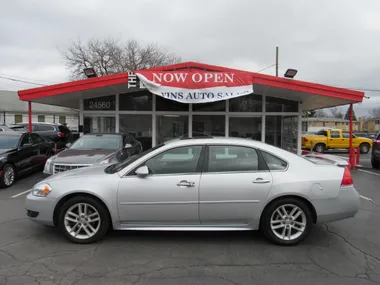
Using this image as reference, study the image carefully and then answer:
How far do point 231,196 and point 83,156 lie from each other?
450cm

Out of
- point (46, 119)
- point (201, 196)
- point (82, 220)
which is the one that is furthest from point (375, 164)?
point (46, 119)

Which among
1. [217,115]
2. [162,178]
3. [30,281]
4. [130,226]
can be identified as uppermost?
[217,115]

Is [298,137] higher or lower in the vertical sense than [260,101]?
lower

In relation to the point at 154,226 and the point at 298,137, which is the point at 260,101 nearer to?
the point at 298,137

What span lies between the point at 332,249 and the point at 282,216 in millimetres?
788

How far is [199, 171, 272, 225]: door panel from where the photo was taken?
414cm

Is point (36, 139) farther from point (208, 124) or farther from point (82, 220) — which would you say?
point (82, 220)

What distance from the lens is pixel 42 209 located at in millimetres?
4281

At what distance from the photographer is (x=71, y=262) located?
376cm

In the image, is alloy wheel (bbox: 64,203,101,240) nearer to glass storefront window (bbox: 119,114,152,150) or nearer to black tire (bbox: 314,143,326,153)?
glass storefront window (bbox: 119,114,152,150)

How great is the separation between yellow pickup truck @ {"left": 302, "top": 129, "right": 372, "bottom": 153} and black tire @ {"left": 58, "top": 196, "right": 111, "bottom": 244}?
→ 17925 millimetres

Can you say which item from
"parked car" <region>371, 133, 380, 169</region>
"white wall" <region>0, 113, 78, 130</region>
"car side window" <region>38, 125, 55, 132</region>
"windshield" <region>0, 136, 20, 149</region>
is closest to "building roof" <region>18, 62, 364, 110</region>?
"windshield" <region>0, 136, 20, 149</region>

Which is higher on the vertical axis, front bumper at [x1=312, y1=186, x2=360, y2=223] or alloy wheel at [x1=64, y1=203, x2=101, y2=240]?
front bumper at [x1=312, y1=186, x2=360, y2=223]

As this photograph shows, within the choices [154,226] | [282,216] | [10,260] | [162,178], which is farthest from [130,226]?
[282,216]
